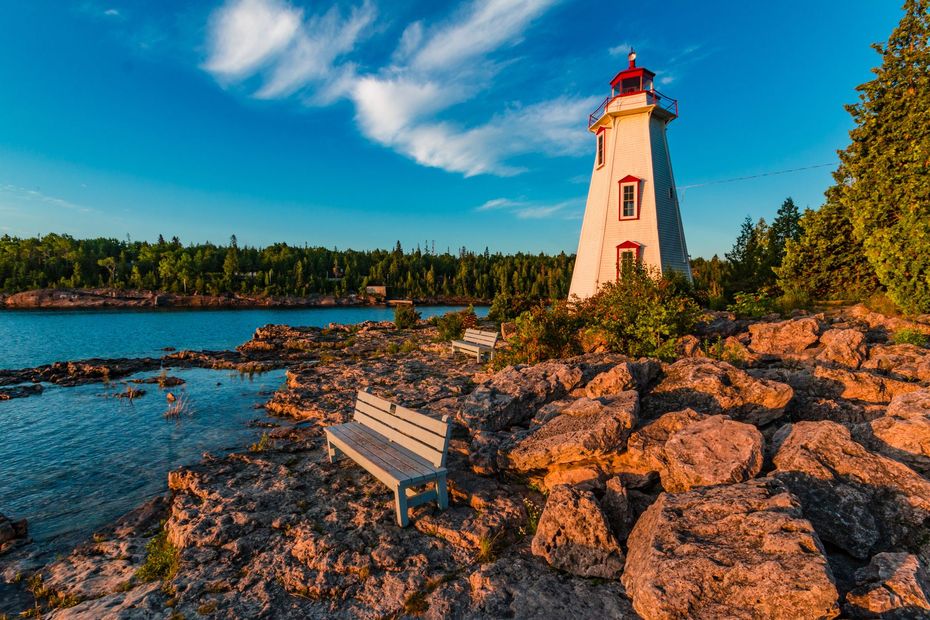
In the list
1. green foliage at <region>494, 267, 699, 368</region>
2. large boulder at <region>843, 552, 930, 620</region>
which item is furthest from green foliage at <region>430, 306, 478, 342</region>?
large boulder at <region>843, 552, 930, 620</region>

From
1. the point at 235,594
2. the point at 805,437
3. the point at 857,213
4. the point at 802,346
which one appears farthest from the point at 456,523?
the point at 857,213

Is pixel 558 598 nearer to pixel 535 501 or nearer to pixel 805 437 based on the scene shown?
pixel 535 501

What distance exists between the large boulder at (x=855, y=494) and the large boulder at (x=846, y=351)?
5.30 meters

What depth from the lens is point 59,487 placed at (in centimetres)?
760

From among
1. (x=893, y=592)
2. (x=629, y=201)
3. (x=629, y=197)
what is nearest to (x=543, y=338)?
(x=893, y=592)

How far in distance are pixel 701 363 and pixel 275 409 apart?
36.4ft

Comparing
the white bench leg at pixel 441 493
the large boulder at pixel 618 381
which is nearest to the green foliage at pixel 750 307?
the large boulder at pixel 618 381

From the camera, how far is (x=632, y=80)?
2469 centimetres

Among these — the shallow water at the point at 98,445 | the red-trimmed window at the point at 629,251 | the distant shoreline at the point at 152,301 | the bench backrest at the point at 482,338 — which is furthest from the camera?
the distant shoreline at the point at 152,301

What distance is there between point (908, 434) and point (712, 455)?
97.1 inches

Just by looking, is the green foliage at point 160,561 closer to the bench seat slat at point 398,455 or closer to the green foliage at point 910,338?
the bench seat slat at point 398,455

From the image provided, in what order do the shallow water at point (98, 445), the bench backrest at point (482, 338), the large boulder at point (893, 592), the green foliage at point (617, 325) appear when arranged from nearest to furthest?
1. the large boulder at point (893, 592)
2. the shallow water at point (98, 445)
3. the green foliage at point (617, 325)
4. the bench backrest at point (482, 338)

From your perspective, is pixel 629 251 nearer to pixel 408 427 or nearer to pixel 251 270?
pixel 408 427

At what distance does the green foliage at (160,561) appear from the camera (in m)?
4.59
